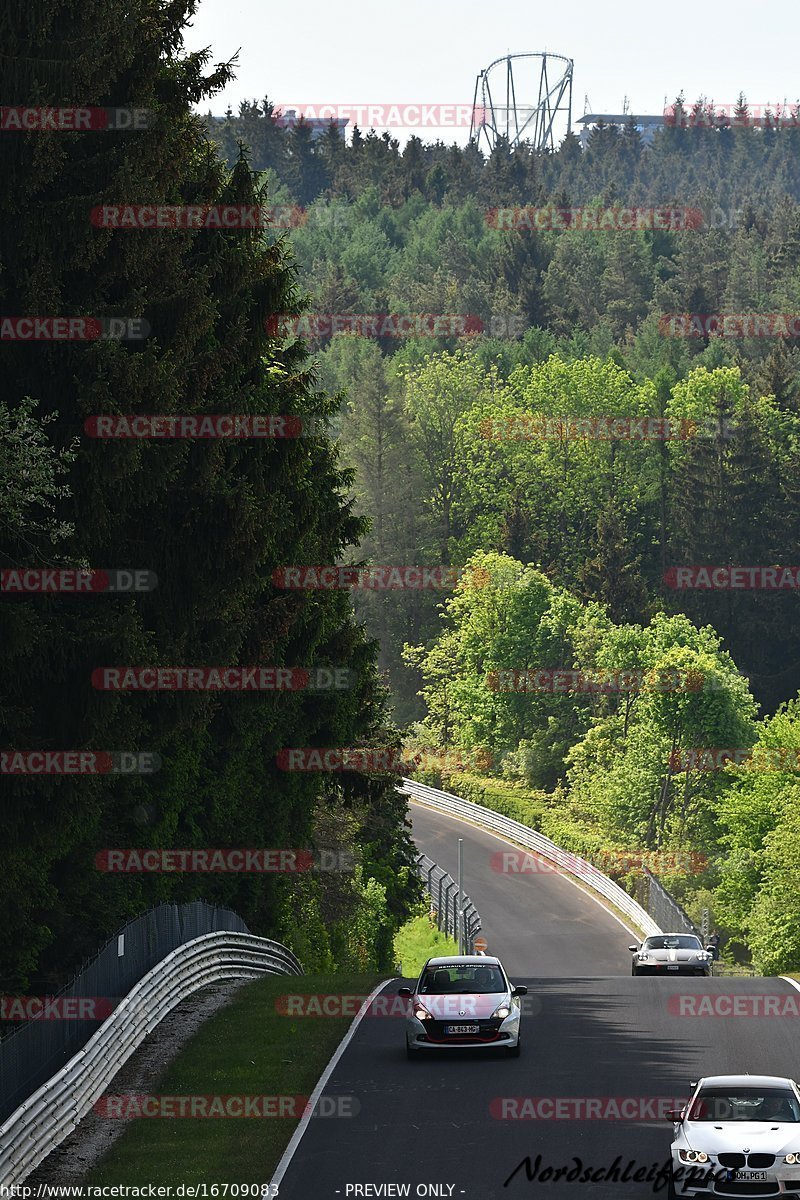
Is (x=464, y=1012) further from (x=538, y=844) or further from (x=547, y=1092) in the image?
(x=538, y=844)

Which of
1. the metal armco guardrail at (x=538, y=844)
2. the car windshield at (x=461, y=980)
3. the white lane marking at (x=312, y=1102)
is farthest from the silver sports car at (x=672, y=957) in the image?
the metal armco guardrail at (x=538, y=844)

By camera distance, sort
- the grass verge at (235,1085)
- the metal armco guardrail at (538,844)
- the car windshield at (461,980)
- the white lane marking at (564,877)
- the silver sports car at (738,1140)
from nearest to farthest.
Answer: the silver sports car at (738,1140), the grass verge at (235,1085), the car windshield at (461,980), the white lane marking at (564,877), the metal armco guardrail at (538,844)

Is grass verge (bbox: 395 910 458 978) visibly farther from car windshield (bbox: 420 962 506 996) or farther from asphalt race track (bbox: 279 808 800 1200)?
car windshield (bbox: 420 962 506 996)

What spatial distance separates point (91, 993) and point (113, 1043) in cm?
70

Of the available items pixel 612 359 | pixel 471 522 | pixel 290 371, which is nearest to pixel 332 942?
pixel 290 371

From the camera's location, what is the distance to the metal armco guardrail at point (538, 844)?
71062 millimetres

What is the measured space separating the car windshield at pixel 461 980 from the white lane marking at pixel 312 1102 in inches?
60.0

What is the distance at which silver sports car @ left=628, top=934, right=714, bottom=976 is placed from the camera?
39344 millimetres

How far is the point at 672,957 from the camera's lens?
39531mm

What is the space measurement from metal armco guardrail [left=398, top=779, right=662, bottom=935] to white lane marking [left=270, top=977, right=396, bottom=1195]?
1648 inches

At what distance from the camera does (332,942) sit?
160ft

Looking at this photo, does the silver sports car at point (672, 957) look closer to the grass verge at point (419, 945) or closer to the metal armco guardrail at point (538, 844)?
the grass verge at point (419, 945)

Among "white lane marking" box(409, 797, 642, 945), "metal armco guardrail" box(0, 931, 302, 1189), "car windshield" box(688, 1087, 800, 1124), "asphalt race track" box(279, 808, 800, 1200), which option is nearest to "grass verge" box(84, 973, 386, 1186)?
"asphalt race track" box(279, 808, 800, 1200)

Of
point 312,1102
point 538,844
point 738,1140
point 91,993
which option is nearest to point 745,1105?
point 738,1140
